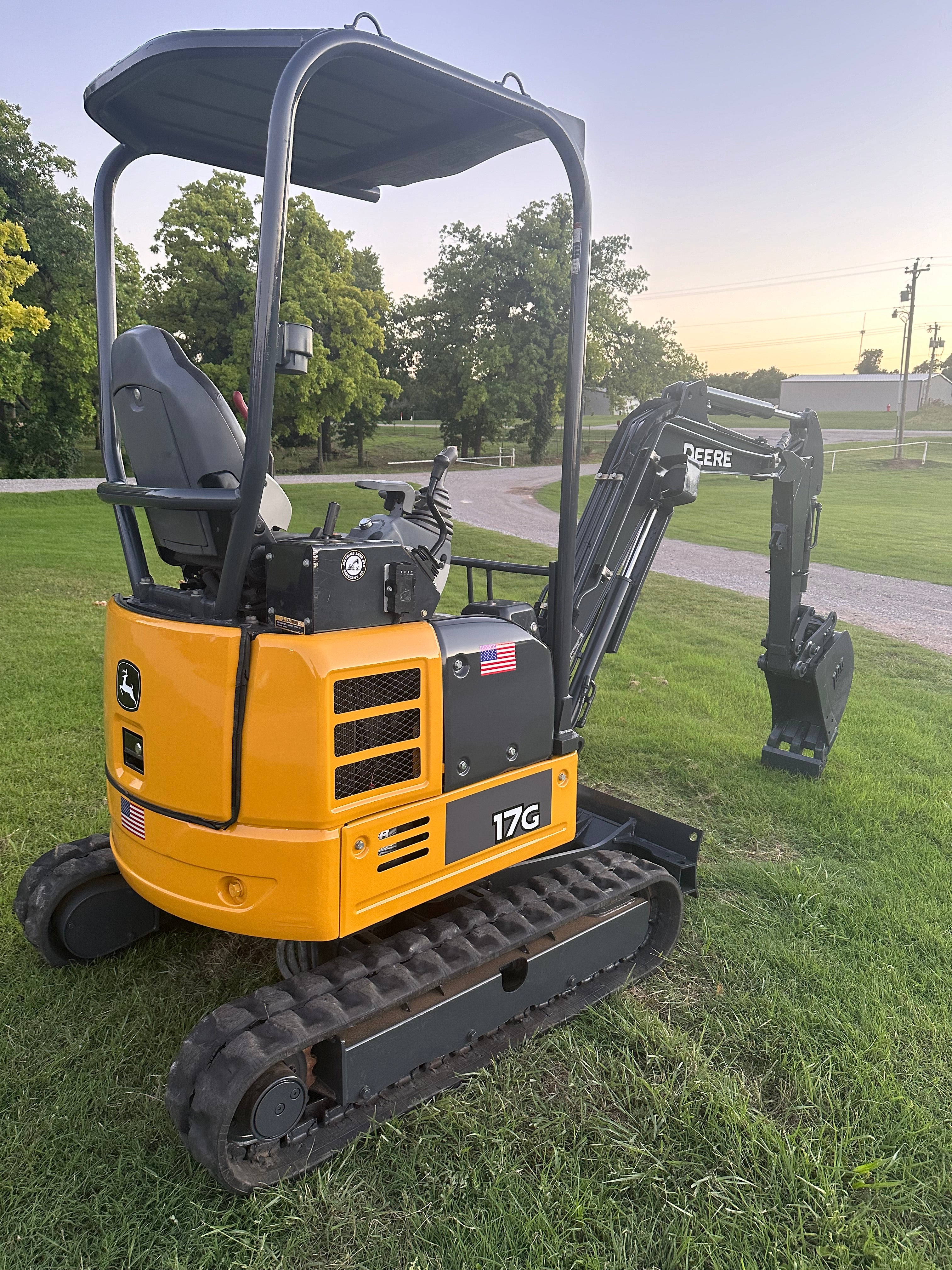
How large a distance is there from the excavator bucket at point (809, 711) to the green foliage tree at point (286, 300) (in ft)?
47.1

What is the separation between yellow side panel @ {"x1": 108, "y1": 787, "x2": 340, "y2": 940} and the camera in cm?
267

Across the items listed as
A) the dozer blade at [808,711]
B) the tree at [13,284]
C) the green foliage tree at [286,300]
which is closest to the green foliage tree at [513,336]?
the green foliage tree at [286,300]

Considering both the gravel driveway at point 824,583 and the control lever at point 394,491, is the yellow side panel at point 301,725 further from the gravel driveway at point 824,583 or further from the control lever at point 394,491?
the gravel driveway at point 824,583

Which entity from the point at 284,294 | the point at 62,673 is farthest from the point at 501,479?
the point at 62,673

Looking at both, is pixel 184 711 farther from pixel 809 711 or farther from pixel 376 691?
pixel 809 711

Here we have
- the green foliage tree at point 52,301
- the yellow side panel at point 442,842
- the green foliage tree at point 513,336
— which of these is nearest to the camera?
the yellow side panel at point 442,842

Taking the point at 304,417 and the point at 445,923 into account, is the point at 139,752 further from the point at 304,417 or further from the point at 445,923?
the point at 304,417

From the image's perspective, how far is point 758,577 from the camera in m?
14.6

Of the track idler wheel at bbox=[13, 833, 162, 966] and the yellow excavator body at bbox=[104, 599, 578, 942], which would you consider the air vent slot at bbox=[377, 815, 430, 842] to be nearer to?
the yellow excavator body at bbox=[104, 599, 578, 942]

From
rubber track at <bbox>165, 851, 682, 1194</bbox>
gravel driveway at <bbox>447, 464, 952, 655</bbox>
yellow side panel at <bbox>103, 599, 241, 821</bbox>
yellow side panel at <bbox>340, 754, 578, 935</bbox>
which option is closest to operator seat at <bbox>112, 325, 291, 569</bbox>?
yellow side panel at <bbox>103, 599, 241, 821</bbox>

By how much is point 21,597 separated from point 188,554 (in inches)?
373

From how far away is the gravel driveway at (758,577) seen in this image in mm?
11398

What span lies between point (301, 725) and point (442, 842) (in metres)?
0.76

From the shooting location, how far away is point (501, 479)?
114 feet
